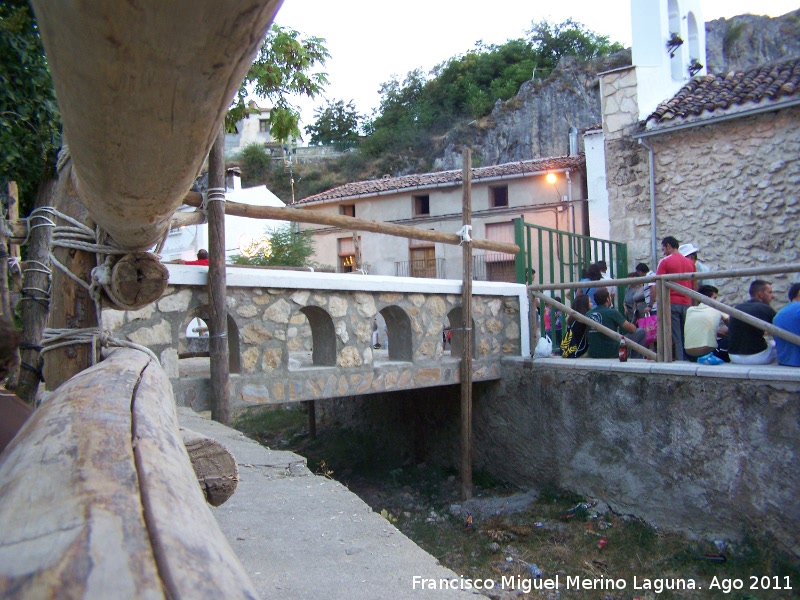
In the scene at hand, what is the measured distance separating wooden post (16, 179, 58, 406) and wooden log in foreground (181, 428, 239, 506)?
881mm

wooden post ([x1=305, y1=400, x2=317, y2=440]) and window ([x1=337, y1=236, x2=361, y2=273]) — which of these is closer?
wooden post ([x1=305, y1=400, x2=317, y2=440])

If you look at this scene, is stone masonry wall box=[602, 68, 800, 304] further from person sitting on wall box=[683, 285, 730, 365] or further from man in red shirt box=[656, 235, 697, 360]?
person sitting on wall box=[683, 285, 730, 365]

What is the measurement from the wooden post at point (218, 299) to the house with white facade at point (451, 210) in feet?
47.0

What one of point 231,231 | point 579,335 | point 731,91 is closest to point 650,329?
point 579,335

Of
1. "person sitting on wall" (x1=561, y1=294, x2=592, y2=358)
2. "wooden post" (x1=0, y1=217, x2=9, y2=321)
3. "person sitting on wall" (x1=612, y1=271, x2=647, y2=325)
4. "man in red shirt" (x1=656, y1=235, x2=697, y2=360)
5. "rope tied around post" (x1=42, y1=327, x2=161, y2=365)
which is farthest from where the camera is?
"person sitting on wall" (x1=612, y1=271, x2=647, y2=325)

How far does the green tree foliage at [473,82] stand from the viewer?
3719 centimetres

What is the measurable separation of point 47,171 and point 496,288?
4.71 m

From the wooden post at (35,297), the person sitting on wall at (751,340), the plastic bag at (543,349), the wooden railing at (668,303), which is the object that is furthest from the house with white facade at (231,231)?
the wooden post at (35,297)

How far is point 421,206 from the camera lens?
22688 mm

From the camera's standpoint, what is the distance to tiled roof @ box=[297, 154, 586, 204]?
1944 centimetres

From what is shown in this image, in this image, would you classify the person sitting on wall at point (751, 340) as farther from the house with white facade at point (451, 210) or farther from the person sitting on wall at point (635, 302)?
the house with white facade at point (451, 210)

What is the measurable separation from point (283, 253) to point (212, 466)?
1876 cm

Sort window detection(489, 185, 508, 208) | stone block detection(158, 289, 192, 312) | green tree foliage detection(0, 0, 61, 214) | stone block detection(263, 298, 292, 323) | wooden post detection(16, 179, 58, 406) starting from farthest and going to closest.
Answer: window detection(489, 185, 508, 208), stone block detection(263, 298, 292, 323), stone block detection(158, 289, 192, 312), green tree foliage detection(0, 0, 61, 214), wooden post detection(16, 179, 58, 406)

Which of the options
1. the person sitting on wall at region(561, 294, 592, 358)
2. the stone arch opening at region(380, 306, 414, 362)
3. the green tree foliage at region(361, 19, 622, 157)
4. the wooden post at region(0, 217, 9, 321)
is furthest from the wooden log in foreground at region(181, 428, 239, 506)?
the green tree foliage at region(361, 19, 622, 157)
